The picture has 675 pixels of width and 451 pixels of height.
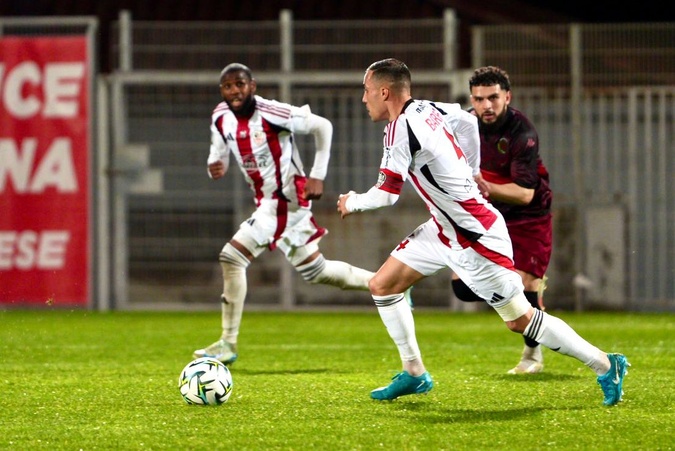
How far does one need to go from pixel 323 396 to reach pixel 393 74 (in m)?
Result: 1.81

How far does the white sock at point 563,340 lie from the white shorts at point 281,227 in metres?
3.11

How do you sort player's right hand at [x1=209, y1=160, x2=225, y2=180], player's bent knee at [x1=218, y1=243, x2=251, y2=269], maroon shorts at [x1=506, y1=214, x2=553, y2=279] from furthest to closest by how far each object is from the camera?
player's right hand at [x1=209, y1=160, x2=225, y2=180] → player's bent knee at [x1=218, y1=243, x2=251, y2=269] → maroon shorts at [x1=506, y1=214, x2=553, y2=279]

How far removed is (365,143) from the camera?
1431 cm

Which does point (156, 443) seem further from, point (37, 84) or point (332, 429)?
point (37, 84)

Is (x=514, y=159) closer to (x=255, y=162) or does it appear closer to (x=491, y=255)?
(x=491, y=255)

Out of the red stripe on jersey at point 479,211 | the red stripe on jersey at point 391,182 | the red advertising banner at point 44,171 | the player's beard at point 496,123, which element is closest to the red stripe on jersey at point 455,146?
the red stripe on jersey at point 479,211

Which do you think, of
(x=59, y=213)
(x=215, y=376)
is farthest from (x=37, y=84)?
(x=215, y=376)

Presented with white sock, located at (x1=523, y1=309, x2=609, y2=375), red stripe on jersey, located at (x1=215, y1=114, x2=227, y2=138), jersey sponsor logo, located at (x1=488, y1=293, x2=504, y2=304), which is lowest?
white sock, located at (x1=523, y1=309, x2=609, y2=375)

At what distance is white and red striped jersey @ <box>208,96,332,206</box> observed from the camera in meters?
9.07

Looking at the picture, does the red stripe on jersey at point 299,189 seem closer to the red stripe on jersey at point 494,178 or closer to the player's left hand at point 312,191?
the player's left hand at point 312,191

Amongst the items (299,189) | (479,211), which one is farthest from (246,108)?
(479,211)

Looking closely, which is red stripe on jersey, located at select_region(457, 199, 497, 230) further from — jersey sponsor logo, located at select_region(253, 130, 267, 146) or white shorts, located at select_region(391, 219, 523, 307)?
jersey sponsor logo, located at select_region(253, 130, 267, 146)

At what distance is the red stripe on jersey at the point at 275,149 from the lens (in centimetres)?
912

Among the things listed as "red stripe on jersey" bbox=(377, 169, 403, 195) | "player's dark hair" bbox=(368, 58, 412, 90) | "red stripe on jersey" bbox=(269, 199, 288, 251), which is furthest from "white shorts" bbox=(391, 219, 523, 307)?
"red stripe on jersey" bbox=(269, 199, 288, 251)
